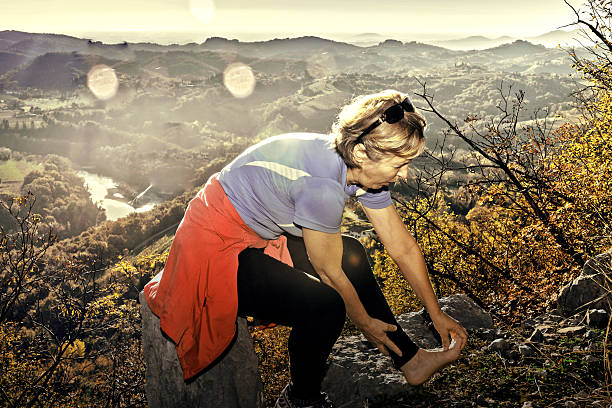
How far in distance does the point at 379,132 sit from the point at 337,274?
3.27 feet

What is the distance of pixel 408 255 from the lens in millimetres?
3424

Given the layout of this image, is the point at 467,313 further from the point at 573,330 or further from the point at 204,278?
the point at 204,278

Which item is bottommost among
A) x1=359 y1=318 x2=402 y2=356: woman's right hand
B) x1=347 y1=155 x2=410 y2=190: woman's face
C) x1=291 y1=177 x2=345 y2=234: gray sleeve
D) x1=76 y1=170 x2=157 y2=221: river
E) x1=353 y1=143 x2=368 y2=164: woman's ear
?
x1=76 y1=170 x2=157 y2=221: river

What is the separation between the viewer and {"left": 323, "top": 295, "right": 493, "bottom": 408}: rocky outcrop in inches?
146

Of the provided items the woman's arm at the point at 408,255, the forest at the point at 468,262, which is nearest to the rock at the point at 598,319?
the forest at the point at 468,262

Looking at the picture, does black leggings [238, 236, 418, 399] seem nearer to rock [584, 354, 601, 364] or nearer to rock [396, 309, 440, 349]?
rock [584, 354, 601, 364]

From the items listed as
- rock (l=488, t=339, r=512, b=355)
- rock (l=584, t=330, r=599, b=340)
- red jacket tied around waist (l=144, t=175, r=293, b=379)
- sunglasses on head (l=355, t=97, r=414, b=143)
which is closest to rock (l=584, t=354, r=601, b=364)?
rock (l=584, t=330, r=599, b=340)

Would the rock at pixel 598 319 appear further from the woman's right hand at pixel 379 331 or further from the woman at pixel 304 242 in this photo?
the woman's right hand at pixel 379 331

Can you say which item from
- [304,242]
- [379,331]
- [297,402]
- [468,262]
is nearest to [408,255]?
[379,331]

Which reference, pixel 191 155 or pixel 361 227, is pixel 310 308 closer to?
pixel 361 227

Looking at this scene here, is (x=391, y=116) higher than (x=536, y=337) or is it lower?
higher

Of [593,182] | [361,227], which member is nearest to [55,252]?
[361,227]

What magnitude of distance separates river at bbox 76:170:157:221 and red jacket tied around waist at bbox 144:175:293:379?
129 m

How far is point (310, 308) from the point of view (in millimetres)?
2863
